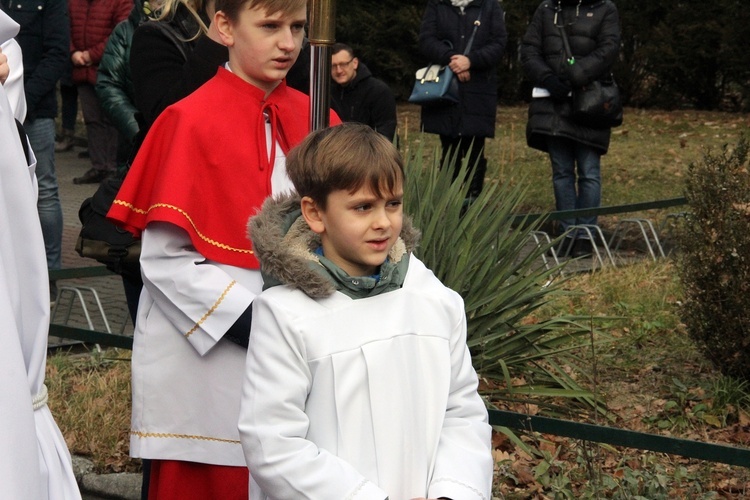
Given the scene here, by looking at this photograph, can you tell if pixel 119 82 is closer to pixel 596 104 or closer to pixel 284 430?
pixel 284 430

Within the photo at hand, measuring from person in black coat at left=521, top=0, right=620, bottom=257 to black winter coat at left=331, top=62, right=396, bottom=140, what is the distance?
4.16 feet

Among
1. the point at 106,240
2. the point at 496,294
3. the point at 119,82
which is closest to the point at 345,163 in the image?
the point at 106,240

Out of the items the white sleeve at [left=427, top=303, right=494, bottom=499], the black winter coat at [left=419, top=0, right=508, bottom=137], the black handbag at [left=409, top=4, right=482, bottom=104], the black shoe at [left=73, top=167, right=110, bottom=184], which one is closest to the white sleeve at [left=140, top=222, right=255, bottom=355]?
the white sleeve at [left=427, top=303, right=494, bottom=499]

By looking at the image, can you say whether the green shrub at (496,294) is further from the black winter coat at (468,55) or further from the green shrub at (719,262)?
the black winter coat at (468,55)

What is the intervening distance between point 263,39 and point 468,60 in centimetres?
693

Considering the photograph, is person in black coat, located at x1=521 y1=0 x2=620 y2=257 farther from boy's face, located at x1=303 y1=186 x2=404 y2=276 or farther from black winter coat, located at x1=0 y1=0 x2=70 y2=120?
boy's face, located at x1=303 y1=186 x2=404 y2=276

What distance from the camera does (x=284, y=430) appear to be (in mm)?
2602

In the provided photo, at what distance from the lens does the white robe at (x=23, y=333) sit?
2082 millimetres

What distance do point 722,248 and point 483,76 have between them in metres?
5.05

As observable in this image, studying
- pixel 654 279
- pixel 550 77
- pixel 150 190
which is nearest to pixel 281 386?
pixel 150 190

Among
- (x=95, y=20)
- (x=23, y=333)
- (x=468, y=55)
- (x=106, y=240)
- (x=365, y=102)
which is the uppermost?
(x=23, y=333)

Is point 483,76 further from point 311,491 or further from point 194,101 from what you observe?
point 311,491

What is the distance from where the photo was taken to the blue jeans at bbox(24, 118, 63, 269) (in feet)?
25.5

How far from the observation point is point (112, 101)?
6137mm
